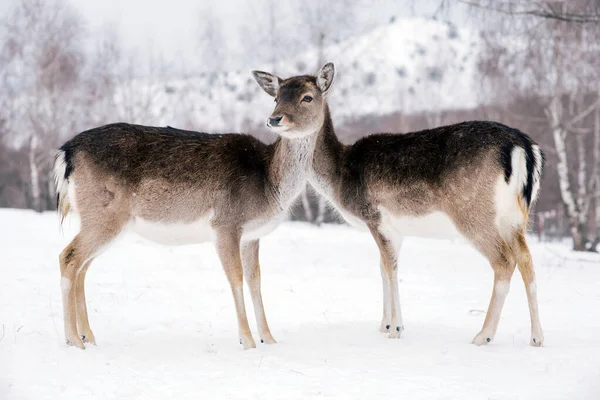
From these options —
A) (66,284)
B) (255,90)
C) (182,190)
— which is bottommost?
(66,284)

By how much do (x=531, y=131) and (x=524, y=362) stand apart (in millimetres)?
24944

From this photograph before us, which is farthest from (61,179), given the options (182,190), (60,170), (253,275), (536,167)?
(536,167)

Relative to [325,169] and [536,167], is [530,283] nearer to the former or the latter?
[536,167]

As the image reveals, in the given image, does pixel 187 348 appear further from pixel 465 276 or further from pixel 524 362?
pixel 465 276

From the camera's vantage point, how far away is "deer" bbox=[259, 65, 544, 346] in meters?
5.89

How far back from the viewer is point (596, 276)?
35.7 ft

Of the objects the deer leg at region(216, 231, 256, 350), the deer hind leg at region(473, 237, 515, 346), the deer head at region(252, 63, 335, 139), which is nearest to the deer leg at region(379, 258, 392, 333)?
the deer hind leg at region(473, 237, 515, 346)

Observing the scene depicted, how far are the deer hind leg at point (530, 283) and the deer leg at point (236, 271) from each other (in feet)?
9.50

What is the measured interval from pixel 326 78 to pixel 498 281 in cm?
298

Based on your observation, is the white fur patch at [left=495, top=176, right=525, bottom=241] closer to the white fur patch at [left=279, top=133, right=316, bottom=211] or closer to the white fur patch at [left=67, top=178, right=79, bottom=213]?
the white fur patch at [left=279, top=133, right=316, bottom=211]

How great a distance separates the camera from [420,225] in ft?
20.8

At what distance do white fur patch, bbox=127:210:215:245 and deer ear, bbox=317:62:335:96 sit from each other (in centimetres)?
200

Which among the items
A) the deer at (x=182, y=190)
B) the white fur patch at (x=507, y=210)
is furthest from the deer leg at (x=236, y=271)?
the white fur patch at (x=507, y=210)

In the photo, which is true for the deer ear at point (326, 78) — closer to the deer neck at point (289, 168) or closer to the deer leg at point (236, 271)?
the deer neck at point (289, 168)
